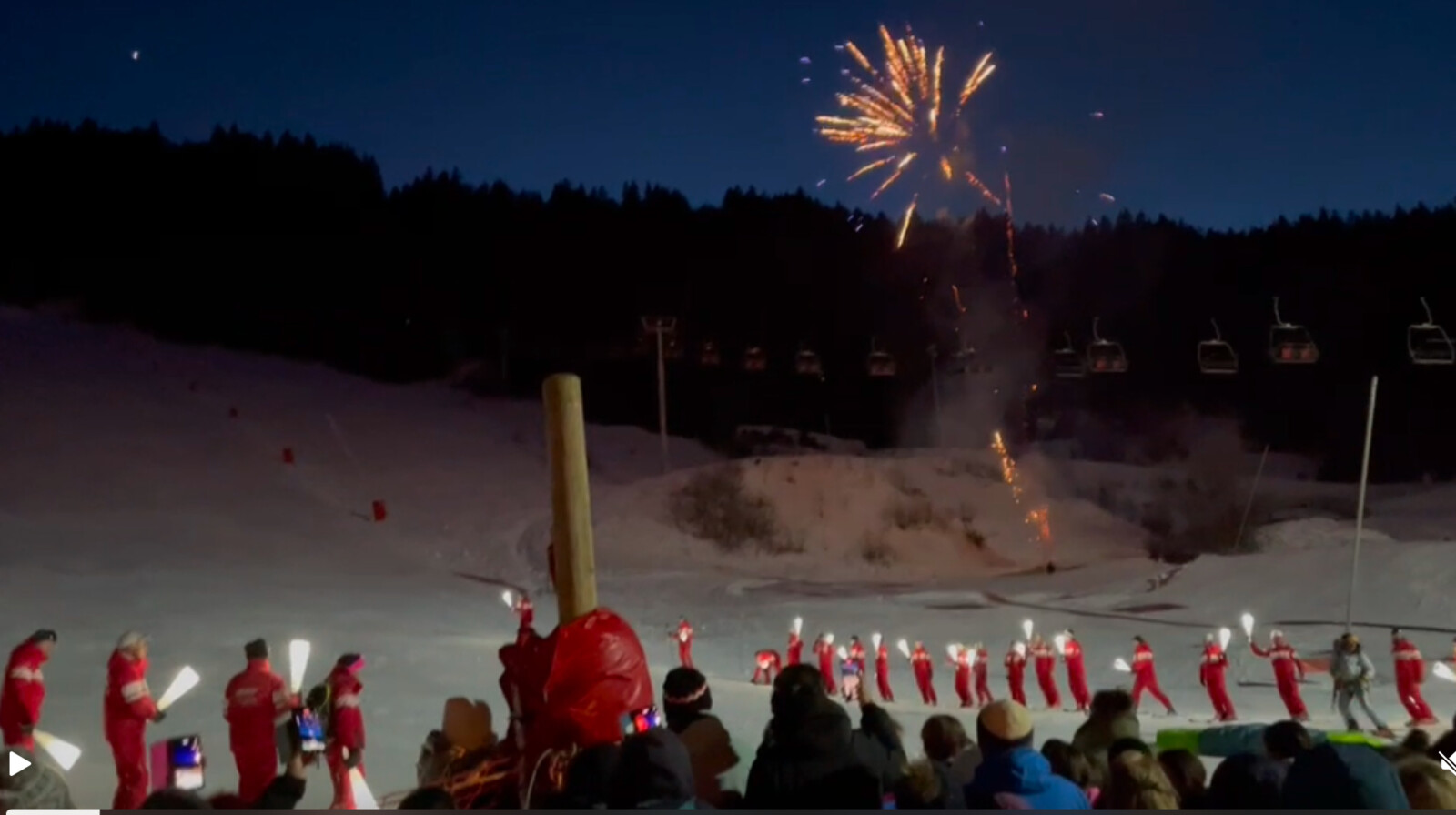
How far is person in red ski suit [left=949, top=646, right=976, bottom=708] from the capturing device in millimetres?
15000

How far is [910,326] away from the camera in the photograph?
63812 mm

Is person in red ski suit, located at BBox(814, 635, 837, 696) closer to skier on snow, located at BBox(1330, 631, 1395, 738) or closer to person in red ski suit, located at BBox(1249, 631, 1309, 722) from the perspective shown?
person in red ski suit, located at BBox(1249, 631, 1309, 722)

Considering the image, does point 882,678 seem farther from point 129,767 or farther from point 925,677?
point 129,767

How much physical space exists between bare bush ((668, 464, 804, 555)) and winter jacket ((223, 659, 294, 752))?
28.4 m

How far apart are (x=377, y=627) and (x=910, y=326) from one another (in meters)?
47.9

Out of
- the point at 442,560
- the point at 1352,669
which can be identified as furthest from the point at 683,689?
the point at 442,560

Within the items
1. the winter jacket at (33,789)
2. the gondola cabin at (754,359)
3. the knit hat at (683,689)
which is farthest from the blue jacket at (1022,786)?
the gondola cabin at (754,359)

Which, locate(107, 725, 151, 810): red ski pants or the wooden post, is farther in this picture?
locate(107, 725, 151, 810): red ski pants

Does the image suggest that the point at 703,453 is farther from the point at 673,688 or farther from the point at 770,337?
the point at 673,688

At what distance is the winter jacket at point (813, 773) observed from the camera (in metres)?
4.04

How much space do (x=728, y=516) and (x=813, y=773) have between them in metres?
32.5

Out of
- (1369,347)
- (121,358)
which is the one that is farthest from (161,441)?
(1369,347)

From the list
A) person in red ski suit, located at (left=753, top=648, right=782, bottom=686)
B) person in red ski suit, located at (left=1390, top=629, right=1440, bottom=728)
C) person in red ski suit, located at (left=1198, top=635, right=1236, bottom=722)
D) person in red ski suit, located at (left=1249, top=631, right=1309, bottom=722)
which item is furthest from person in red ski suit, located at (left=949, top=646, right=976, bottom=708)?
person in red ski suit, located at (left=1390, top=629, right=1440, bottom=728)

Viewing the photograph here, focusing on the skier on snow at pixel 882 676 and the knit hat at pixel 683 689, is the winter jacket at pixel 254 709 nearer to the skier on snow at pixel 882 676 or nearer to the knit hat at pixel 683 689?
the knit hat at pixel 683 689
